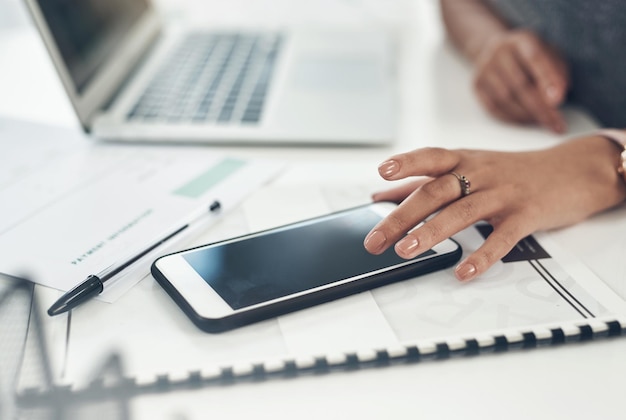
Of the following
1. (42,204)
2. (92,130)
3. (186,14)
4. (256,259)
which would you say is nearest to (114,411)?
(256,259)

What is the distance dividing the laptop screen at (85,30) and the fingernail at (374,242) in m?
0.40

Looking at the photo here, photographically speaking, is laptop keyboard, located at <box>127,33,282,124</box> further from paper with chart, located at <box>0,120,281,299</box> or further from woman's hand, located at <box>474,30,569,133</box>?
woman's hand, located at <box>474,30,569,133</box>

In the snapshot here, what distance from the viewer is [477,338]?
1.23 feet

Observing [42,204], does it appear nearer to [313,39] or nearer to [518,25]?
[313,39]

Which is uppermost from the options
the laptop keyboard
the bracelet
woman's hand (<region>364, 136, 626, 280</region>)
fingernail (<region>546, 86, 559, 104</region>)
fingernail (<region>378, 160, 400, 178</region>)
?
fingernail (<region>378, 160, 400, 178</region>)

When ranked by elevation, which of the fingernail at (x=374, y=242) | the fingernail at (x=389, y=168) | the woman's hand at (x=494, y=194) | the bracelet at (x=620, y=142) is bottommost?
the bracelet at (x=620, y=142)

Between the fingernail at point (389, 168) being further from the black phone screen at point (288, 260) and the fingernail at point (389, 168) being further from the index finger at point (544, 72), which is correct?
the index finger at point (544, 72)

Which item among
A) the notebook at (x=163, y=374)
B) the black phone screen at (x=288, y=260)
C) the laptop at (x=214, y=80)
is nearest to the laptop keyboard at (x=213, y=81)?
the laptop at (x=214, y=80)

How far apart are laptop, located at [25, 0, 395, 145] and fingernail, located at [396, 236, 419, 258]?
24 cm

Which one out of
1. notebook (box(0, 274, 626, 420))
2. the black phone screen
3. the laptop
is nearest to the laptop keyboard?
the laptop

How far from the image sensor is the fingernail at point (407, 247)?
0.42m

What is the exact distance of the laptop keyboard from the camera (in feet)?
2.28

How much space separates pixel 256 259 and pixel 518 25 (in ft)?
2.05

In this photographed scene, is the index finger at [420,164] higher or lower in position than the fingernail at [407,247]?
higher
